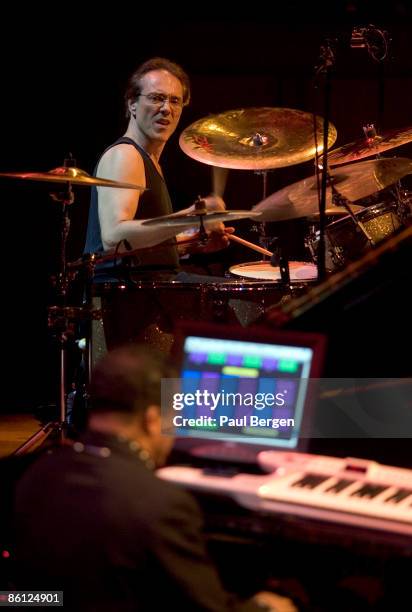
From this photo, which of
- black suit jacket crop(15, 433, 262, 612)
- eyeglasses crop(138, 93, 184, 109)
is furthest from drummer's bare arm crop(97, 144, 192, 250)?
black suit jacket crop(15, 433, 262, 612)

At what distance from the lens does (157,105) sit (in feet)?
16.5

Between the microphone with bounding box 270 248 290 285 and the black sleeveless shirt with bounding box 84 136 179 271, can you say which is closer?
the microphone with bounding box 270 248 290 285

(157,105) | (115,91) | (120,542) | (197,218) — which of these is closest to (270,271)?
(197,218)

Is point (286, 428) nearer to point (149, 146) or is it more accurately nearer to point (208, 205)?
point (208, 205)

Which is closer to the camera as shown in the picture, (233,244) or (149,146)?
(149,146)

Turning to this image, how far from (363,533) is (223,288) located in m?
2.32

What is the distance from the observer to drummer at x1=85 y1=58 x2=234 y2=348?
4242 millimetres

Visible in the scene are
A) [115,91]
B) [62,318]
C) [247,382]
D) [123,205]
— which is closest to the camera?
[247,382]

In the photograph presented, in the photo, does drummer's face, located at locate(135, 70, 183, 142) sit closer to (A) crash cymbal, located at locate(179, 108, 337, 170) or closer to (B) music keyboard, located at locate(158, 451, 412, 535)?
(A) crash cymbal, located at locate(179, 108, 337, 170)

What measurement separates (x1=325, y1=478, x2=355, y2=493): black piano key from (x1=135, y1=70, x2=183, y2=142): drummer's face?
3207mm

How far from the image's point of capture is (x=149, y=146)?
16.8 feet

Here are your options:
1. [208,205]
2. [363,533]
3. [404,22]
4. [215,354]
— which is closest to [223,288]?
[208,205]

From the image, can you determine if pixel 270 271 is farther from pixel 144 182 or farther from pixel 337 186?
pixel 144 182

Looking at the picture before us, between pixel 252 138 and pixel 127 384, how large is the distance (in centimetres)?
326
